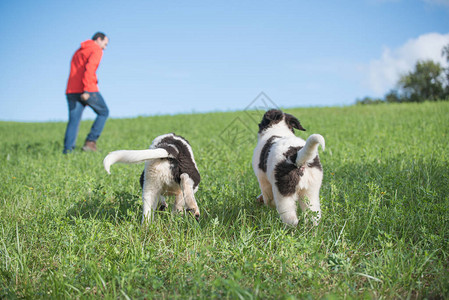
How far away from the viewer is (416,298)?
2.58 meters

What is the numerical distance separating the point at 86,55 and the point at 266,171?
8.41 meters

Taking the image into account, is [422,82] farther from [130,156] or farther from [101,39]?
[130,156]

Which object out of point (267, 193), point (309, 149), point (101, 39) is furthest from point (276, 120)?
point (101, 39)

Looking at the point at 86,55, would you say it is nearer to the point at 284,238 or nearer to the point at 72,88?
the point at 72,88

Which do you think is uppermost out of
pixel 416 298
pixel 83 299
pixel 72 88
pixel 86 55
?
pixel 86 55

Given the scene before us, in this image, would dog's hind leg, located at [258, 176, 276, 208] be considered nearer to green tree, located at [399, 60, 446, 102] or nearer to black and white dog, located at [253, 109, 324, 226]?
black and white dog, located at [253, 109, 324, 226]

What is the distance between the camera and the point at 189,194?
3.75m

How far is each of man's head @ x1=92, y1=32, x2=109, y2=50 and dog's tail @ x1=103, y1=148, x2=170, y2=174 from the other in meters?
8.18

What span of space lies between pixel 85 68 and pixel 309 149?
353 inches

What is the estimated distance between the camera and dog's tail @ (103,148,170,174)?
10.5 ft

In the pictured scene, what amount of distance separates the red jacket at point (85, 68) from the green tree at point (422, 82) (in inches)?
1879

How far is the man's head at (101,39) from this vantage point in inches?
406

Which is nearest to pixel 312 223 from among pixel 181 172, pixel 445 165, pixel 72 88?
pixel 181 172

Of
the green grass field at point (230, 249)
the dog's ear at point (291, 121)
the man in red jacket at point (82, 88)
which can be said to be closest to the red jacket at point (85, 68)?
the man in red jacket at point (82, 88)
